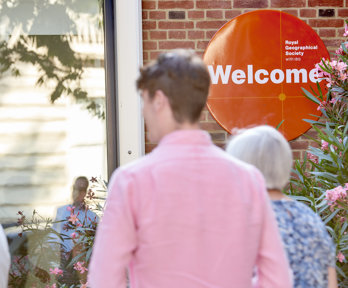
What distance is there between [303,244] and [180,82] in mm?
770

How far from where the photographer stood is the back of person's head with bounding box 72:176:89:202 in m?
4.74

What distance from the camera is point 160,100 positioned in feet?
5.90

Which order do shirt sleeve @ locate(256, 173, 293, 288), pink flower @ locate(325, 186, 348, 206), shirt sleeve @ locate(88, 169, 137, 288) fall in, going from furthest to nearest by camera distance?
pink flower @ locate(325, 186, 348, 206), shirt sleeve @ locate(256, 173, 293, 288), shirt sleeve @ locate(88, 169, 137, 288)

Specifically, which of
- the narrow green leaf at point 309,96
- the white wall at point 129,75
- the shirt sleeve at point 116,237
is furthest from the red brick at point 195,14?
the shirt sleeve at point 116,237

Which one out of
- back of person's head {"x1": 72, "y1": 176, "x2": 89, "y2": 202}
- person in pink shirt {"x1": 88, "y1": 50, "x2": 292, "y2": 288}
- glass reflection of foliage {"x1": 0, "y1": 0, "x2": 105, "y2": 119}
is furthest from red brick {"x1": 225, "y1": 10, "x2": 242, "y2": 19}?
person in pink shirt {"x1": 88, "y1": 50, "x2": 292, "y2": 288}

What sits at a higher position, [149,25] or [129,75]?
[149,25]

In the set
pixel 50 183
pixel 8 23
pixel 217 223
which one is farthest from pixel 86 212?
pixel 217 223

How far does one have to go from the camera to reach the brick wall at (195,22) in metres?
4.80

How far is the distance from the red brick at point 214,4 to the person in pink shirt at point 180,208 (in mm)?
3083

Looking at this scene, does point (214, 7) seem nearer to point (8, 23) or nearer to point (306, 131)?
point (306, 131)

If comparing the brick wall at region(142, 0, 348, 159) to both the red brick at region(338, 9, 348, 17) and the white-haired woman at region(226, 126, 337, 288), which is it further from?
the white-haired woman at region(226, 126, 337, 288)

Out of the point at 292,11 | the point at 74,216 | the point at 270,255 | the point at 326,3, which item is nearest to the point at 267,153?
the point at 270,255

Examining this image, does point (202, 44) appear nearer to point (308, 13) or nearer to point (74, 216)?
point (308, 13)

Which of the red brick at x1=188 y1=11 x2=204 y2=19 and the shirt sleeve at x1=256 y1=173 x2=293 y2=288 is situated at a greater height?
the red brick at x1=188 y1=11 x2=204 y2=19
